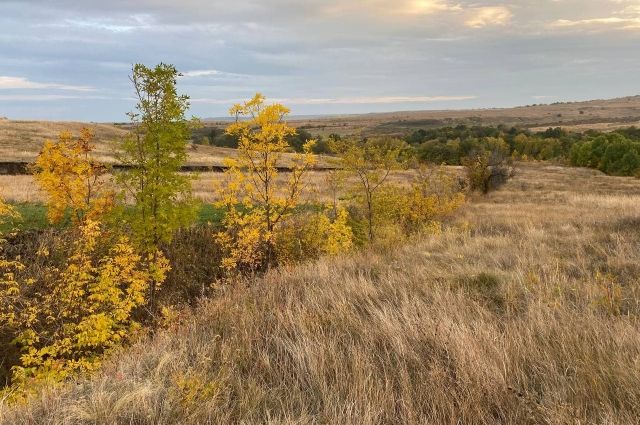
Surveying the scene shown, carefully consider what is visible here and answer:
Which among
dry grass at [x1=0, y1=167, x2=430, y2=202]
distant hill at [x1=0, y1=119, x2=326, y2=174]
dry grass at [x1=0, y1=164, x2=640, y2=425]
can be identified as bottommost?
dry grass at [x1=0, y1=167, x2=430, y2=202]

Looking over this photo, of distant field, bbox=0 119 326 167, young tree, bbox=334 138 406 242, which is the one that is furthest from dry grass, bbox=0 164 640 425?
distant field, bbox=0 119 326 167

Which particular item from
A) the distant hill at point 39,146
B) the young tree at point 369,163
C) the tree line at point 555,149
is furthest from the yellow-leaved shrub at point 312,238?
the tree line at point 555,149

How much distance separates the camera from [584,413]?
2.69 m

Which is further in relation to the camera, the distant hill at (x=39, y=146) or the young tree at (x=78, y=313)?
the distant hill at (x=39, y=146)

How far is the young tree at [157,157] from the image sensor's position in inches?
486

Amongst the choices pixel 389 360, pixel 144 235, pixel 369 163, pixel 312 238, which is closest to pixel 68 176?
pixel 144 235

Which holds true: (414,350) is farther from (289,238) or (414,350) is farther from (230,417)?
(289,238)

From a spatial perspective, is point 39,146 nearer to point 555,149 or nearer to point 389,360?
point 389,360

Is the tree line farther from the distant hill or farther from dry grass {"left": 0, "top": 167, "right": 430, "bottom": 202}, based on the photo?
the distant hill

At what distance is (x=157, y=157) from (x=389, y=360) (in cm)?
1057

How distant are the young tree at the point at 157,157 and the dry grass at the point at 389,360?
7218mm

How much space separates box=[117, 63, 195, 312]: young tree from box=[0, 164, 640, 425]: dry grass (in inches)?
284

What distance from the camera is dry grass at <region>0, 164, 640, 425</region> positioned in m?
2.87

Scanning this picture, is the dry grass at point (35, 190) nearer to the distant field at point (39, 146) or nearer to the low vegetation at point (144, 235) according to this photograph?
the low vegetation at point (144, 235)
